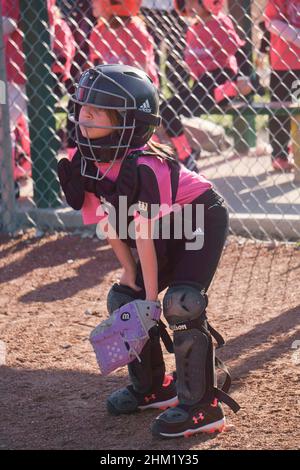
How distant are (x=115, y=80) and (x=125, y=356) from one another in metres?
0.92

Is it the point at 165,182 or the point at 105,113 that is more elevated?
the point at 105,113

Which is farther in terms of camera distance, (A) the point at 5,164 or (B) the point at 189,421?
(A) the point at 5,164

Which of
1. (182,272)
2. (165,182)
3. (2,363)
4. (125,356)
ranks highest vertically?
(165,182)

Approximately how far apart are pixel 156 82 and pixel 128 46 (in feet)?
1.01

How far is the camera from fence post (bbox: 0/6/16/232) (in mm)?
5914

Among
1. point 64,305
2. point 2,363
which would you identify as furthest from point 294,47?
point 2,363

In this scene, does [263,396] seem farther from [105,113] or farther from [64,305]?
[64,305]

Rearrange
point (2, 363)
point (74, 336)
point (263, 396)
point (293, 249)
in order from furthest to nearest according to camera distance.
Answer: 1. point (293, 249)
2. point (74, 336)
3. point (2, 363)
4. point (263, 396)

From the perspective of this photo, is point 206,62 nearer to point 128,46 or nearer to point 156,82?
point 156,82

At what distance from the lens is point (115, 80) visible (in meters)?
3.10

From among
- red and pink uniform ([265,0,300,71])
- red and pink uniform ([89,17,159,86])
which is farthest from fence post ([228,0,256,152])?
red and pink uniform ([89,17,159,86])

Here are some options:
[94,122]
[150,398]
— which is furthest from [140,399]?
[94,122]

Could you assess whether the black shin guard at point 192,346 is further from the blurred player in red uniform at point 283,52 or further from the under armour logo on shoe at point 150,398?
the blurred player in red uniform at point 283,52

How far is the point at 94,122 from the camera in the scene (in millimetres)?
3123
